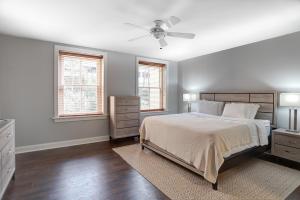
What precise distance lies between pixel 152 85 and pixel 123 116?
5.43 feet

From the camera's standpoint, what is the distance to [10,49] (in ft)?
10.9

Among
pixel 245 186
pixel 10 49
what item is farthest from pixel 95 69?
pixel 245 186

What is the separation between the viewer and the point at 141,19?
262cm

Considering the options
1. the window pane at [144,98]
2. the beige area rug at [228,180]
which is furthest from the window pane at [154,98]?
the beige area rug at [228,180]

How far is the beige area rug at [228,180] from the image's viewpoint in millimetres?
2059

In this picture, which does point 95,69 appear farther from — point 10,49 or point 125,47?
point 10,49

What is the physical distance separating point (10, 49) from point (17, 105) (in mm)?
1142

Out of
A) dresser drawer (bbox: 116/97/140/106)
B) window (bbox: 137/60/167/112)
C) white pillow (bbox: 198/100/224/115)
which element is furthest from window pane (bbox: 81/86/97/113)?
white pillow (bbox: 198/100/224/115)

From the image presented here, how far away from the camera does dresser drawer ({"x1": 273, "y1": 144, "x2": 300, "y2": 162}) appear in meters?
2.68

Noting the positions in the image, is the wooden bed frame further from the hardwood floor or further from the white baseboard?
the white baseboard

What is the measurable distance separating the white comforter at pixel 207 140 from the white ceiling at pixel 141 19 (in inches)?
67.3

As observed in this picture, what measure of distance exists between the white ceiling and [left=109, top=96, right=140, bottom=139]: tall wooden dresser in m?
1.44

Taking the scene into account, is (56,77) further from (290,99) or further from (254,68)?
(290,99)

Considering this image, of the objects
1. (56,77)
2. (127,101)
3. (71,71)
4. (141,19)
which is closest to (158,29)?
(141,19)
